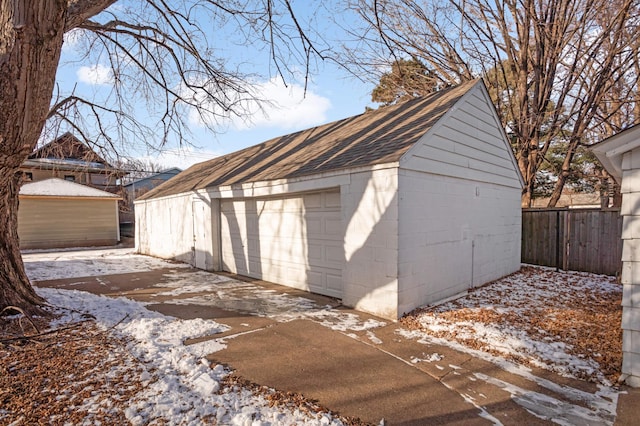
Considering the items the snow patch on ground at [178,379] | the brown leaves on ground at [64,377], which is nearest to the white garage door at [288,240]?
the snow patch on ground at [178,379]

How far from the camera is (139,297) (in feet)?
22.6

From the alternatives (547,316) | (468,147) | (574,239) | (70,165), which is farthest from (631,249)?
(70,165)

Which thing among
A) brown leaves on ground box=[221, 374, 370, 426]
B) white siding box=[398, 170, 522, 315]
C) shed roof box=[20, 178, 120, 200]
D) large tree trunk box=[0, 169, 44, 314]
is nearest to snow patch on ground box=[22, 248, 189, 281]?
large tree trunk box=[0, 169, 44, 314]

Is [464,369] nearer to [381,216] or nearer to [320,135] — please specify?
[381,216]

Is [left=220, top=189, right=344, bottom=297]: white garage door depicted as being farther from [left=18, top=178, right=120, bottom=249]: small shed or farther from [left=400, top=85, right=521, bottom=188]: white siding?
[left=18, top=178, right=120, bottom=249]: small shed

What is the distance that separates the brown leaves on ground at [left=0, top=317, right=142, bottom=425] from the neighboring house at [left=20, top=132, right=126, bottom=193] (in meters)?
4.47

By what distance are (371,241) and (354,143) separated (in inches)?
103

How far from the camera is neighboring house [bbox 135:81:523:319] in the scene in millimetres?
5402

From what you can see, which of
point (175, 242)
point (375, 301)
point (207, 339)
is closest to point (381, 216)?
point (375, 301)

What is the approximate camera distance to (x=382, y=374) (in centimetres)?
351

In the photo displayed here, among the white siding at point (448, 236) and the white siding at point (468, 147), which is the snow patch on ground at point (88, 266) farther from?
the white siding at point (468, 147)

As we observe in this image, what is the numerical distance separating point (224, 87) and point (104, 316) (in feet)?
17.4

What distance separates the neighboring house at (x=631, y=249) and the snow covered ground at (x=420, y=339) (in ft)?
1.02

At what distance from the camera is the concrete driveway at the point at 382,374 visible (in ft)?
9.31
